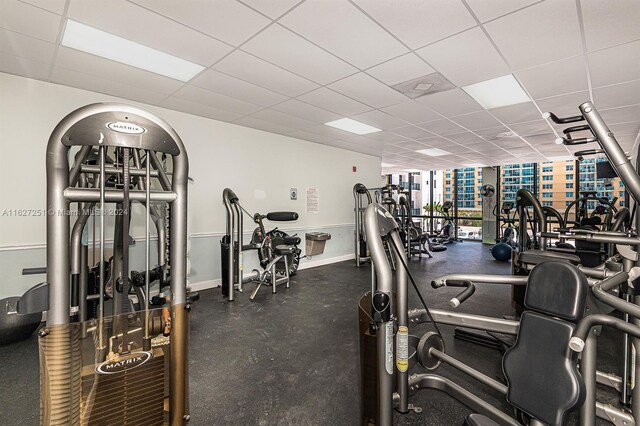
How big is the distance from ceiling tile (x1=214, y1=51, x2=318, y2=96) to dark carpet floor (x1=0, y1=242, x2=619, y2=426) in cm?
255

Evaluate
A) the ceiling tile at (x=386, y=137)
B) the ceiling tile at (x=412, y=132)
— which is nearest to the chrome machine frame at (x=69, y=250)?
the ceiling tile at (x=412, y=132)

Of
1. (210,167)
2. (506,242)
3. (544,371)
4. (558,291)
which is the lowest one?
(506,242)

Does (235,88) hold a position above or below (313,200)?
above

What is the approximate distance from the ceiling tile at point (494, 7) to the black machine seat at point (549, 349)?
1.65 metres

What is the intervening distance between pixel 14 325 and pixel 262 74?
3.17 metres

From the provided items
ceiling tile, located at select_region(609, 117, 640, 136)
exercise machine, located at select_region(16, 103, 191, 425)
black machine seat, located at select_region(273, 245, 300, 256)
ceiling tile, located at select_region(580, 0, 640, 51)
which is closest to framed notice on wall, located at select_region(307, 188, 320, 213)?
black machine seat, located at select_region(273, 245, 300, 256)

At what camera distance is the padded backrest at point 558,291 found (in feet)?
4.14

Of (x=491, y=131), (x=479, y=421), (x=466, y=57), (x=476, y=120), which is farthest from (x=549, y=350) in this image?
(x=491, y=131)

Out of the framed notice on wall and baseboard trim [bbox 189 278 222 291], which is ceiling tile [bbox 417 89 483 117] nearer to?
the framed notice on wall

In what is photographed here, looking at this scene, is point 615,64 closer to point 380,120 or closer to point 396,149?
point 380,120

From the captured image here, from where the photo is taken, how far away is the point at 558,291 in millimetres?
1319

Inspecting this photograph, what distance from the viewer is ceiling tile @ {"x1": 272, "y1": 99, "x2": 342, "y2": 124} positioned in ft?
12.5

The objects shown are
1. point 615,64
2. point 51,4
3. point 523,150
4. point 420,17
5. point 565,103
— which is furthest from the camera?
point 523,150

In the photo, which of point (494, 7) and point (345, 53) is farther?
point (345, 53)
